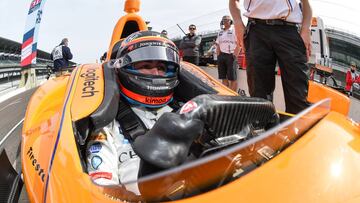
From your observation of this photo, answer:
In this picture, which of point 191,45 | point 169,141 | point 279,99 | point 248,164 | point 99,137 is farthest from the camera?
point 191,45

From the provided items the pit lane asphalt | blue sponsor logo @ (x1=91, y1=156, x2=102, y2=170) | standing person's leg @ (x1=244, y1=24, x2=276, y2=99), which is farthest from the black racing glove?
the pit lane asphalt

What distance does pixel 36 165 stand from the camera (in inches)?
75.4

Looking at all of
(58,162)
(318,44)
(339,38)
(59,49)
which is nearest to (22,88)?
(59,49)

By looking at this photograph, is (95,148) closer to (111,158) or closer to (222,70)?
(111,158)

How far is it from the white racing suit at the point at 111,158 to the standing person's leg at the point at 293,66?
1.14 meters

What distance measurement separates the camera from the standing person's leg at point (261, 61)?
102 inches

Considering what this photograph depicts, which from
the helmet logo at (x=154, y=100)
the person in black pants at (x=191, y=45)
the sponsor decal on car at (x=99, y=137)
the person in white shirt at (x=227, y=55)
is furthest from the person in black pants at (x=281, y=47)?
the person in black pants at (x=191, y=45)

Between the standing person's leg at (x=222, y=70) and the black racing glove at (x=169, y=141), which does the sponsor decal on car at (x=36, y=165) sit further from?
the standing person's leg at (x=222, y=70)

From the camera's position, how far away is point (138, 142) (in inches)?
38.4

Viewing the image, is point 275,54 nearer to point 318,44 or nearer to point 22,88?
point 318,44

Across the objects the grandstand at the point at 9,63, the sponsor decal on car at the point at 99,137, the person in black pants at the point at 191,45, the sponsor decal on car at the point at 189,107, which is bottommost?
the grandstand at the point at 9,63

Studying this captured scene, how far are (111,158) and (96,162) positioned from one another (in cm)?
15

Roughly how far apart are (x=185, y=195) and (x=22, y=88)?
31.3 ft

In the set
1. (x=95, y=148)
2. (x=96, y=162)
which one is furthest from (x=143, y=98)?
(x=96, y=162)
